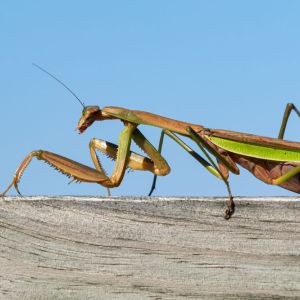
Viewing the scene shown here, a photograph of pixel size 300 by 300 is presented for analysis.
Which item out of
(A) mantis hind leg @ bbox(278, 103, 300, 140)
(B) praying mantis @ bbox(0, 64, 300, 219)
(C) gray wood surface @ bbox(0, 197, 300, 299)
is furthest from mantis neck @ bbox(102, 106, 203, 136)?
(C) gray wood surface @ bbox(0, 197, 300, 299)

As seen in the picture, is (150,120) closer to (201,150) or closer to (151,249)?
(201,150)

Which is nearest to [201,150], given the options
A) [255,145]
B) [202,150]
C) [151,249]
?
[202,150]

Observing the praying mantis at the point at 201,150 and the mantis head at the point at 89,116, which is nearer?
the praying mantis at the point at 201,150

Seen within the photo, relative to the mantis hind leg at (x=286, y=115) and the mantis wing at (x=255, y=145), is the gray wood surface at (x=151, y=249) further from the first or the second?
the mantis hind leg at (x=286, y=115)

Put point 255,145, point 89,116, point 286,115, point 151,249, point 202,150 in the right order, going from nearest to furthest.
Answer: point 151,249 < point 202,150 < point 255,145 < point 89,116 < point 286,115

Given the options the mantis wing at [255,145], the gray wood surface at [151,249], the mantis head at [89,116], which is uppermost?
the mantis head at [89,116]

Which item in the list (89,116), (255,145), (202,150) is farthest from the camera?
(89,116)

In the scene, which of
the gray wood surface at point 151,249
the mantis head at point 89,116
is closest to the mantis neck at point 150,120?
the mantis head at point 89,116
